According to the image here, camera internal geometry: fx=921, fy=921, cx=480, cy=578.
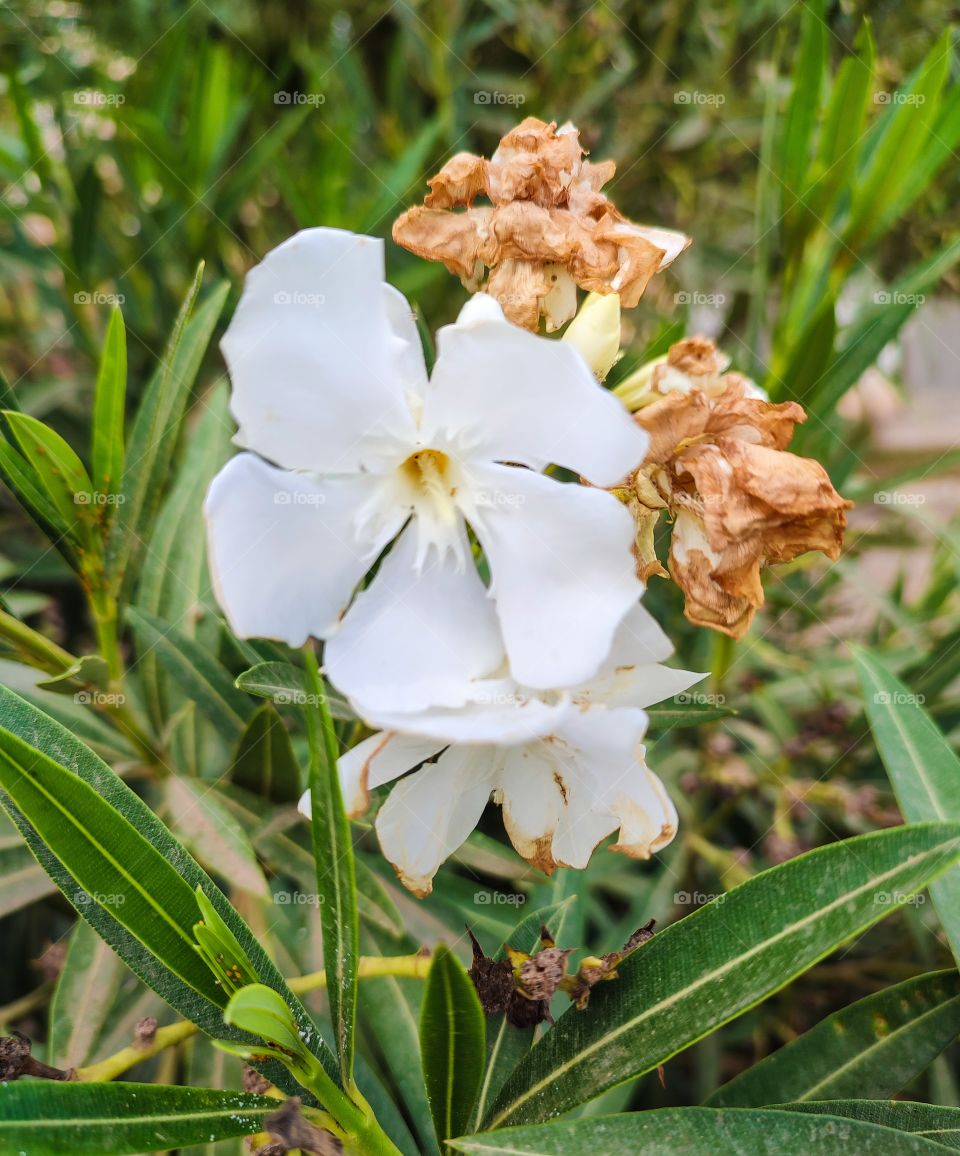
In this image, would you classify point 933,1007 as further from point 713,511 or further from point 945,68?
point 945,68

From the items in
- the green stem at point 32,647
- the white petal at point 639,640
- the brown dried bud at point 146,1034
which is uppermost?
the green stem at point 32,647

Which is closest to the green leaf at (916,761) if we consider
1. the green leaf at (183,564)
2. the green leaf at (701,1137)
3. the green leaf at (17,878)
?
the green leaf at (701,1137)

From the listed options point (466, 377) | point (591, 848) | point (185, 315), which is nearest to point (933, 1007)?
point (591, 848)

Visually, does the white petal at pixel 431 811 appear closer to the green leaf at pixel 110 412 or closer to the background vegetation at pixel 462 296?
the background vegetation at pixel 462 296

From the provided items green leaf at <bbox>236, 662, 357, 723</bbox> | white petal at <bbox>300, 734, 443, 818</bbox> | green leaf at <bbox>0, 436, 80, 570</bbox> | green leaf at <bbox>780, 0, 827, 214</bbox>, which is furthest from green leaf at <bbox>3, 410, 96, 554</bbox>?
green leaf at <bbox>780, 0, 827, 214</bbox>

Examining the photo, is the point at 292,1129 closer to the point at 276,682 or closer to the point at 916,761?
the point at 276,682

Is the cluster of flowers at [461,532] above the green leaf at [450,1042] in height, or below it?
above
